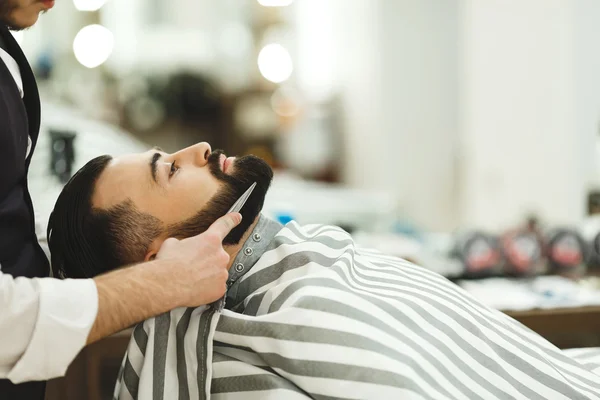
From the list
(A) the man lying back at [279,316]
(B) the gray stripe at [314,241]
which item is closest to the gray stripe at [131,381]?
(A) the man lying back at [279,316]

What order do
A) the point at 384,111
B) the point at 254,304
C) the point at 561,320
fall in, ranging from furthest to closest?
the point at 384,111
the point at 561,320
the point at 254,304

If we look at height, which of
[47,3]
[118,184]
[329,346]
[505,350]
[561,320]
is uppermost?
[47,3]

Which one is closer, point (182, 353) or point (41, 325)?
point (41, 325)

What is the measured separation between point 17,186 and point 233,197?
0.38 metres

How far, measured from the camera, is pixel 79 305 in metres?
0.91

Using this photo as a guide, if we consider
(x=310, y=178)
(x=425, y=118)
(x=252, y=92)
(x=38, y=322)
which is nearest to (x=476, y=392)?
(x=38, y=322)

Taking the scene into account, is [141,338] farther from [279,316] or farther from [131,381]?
[279,316]

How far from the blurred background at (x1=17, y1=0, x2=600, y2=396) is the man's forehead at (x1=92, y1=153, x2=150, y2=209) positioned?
0.77ft

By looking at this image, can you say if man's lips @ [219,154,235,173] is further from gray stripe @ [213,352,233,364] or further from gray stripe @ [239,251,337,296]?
gray stripe @ [213,352,233,364]

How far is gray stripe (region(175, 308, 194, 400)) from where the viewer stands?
3.33ft

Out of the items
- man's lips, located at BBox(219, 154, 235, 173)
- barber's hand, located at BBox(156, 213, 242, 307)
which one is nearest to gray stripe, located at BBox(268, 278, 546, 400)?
barber's hand, located at BBox(156, 213, 242, 307)

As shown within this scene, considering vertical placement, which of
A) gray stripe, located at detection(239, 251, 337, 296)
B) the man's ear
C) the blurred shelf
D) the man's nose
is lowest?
the blurred shelf

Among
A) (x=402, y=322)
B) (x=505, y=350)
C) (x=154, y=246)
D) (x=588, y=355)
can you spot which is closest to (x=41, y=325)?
(x=154, y=246)

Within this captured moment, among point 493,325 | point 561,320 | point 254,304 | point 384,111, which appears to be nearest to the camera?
point 254,304
